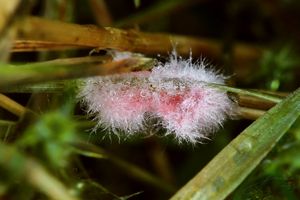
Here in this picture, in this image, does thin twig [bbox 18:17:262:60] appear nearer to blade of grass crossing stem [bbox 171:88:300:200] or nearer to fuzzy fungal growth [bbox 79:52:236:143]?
fuzzy fungal growth [bbox 79:52:236:143]

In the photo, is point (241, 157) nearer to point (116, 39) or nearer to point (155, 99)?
point (155, 99)

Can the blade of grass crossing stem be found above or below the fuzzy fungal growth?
below

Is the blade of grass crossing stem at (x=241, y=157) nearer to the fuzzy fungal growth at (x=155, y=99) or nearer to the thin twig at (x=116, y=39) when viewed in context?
the fuzzy fungal growth at (x=155, y=99)

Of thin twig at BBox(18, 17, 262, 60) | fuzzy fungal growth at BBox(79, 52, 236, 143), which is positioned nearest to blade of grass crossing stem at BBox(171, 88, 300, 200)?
fuzzy fungal growth at BBox(79, 52, 236, 143)

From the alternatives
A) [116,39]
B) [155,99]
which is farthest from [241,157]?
[116,39]

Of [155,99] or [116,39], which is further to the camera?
[116,39]

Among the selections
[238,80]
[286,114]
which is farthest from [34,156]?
[238,80]
